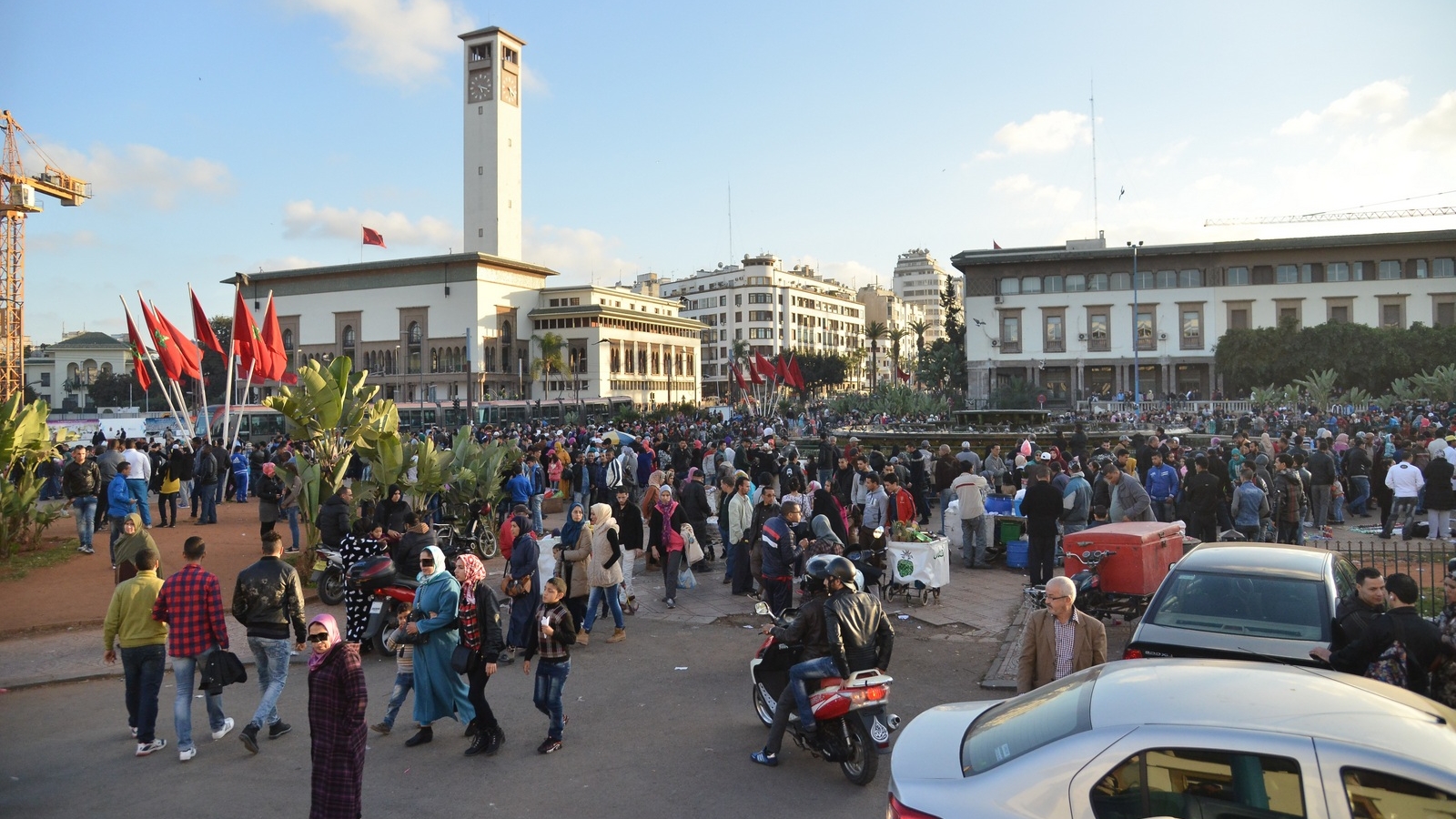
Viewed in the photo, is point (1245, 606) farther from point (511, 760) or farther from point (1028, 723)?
point (511, 760)

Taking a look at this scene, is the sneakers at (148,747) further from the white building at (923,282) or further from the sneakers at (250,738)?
the white building at (923,282)

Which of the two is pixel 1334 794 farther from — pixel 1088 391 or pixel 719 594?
pixel 1088 391

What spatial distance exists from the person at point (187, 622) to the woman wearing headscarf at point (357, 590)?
7.37ft

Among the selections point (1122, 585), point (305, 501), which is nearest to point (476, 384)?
point (305, 501)

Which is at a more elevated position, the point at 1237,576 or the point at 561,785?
the point at 1237,576

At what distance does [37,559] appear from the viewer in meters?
13.8

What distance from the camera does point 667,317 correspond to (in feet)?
306

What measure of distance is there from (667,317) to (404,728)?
3419 inches

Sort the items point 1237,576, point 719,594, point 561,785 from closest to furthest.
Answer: point 561,785 → point 1237,576 → point 719,594

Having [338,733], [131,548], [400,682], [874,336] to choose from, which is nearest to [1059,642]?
[338,733]

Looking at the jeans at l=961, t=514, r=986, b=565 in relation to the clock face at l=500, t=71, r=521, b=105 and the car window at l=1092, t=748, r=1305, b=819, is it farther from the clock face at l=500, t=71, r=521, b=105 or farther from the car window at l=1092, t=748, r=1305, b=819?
the clock face at l=500, t=71, r=521, b=105

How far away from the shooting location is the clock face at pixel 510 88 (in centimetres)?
8475

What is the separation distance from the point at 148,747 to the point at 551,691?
3048 millimetres

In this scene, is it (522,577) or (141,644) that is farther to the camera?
(522,577)
